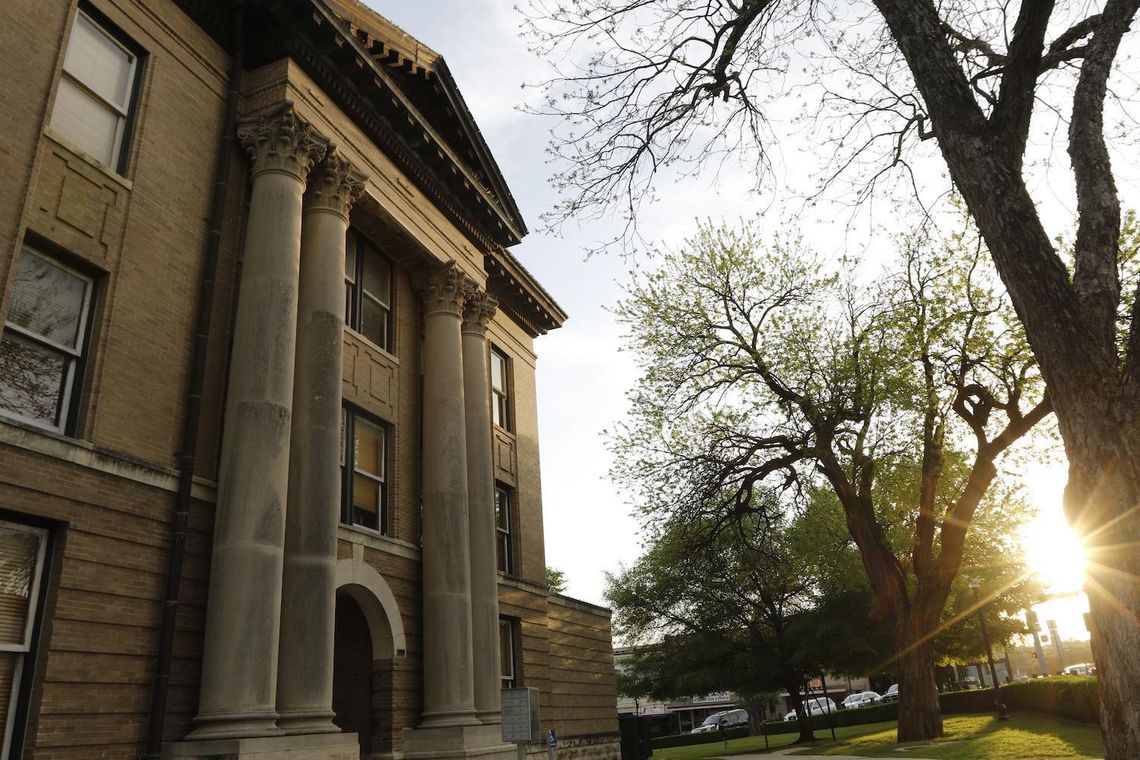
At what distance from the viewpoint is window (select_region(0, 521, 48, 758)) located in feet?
27.2

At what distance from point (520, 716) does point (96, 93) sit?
426 inches

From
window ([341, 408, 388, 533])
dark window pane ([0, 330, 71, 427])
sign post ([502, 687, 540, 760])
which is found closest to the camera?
dark window pane ([0, 330, 71, 427])

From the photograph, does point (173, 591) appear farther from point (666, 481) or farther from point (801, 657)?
point (801, 657)

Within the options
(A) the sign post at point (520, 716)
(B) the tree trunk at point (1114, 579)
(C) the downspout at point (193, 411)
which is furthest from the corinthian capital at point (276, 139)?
(B) the tree trunk at point (1114, 579)

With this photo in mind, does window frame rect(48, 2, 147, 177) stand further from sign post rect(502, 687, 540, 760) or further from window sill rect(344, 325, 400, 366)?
sign post rect(502, 687, 540, 760)

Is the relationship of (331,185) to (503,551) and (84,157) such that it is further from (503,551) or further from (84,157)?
(503,551)

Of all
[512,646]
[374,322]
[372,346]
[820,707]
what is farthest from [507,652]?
[820,707]

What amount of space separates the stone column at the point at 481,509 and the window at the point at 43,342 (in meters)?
9.18

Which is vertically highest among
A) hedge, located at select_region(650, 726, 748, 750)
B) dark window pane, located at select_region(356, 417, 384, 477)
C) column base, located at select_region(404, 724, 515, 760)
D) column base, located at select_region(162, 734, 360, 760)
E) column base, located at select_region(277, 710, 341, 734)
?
dark window pane, located at select_region(356, 417, 384, 477)

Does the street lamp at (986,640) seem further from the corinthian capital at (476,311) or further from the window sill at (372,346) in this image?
the window sill at (372,346)

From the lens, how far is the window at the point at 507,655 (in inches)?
776

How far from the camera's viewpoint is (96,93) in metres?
11.0

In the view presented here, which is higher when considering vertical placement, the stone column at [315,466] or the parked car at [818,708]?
the stone column at [315,466]

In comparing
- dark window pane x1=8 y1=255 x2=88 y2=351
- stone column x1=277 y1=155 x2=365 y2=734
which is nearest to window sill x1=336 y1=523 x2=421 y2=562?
stone column x1=277 y1=155 x2=365 y2=734
